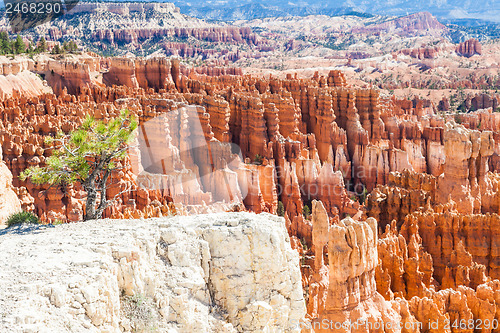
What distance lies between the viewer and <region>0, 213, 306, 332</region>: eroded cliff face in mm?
7219

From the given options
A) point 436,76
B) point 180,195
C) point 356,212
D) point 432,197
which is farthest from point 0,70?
point 436,76

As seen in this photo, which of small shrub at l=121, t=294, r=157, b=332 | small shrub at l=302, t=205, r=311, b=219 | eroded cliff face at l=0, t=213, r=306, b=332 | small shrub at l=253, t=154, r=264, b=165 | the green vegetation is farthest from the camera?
small shrub at l=253, t=154, r=264, b=165

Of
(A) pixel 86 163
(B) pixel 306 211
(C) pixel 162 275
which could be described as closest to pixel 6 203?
(A) pixel 86 163

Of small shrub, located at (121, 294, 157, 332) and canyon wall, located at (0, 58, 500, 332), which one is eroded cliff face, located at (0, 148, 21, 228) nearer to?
canyon wall, located at (0, 58, 500, 332)

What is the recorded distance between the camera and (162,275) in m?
8.46

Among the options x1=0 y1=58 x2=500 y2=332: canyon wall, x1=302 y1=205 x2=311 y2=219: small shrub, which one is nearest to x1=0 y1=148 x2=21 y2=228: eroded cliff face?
x1=0 y1=58 x2=500 y2=332: canyon wall

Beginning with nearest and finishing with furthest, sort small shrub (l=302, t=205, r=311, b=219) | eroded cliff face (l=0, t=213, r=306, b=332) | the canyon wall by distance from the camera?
eroded cliff face (l=0, t=213, r=306, b=332)
the canyon wall
small shrub (l=302, t=205, r=311, b=219)

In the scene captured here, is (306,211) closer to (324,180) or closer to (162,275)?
(324,180)

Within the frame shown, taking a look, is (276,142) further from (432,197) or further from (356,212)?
(432,197)

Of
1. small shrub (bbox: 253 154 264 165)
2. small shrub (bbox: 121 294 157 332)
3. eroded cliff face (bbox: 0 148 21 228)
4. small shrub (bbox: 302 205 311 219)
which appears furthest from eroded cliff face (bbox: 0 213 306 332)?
small shrub (bbox: 253 154 264 165)

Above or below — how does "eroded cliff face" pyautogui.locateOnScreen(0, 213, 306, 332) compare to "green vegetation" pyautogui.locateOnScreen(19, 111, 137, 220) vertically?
below

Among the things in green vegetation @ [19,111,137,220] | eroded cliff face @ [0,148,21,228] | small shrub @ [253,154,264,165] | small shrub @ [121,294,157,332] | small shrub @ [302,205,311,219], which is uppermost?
green vegetation @ [19,111,137,220]

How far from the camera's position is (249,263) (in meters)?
9.02

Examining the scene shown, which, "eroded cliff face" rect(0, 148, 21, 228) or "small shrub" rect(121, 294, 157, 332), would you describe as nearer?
"small shrub" rect(121, 294, 157, 332)
